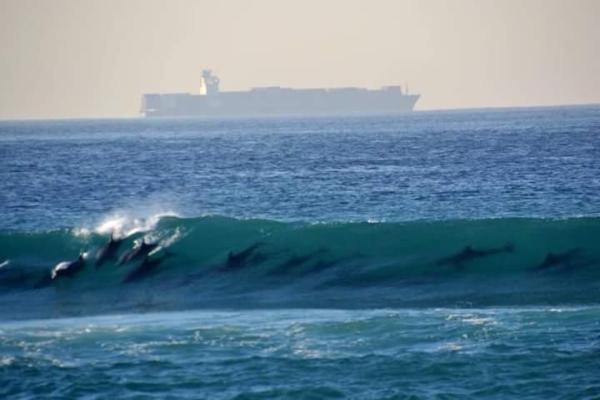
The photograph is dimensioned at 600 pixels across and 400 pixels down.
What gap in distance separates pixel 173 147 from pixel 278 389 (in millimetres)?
96751

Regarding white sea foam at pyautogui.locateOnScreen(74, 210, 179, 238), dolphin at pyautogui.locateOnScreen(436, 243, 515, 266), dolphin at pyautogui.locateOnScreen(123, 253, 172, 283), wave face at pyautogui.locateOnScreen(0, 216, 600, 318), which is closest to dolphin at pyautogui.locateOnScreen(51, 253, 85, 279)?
wave face at pyautogui.locateOnScreen(0, 216, 600, 318)

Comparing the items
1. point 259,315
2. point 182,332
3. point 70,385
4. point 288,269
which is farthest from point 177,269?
point 70,385

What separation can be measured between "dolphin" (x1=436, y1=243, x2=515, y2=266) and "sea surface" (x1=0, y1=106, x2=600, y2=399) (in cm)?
6

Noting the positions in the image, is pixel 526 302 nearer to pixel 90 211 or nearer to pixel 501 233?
pixel 501 233

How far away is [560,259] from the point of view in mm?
32594

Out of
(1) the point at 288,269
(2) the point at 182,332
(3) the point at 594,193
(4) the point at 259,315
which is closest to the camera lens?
(2) the point at 182,332

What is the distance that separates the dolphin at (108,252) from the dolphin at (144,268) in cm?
107

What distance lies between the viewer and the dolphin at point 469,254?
32844 mm

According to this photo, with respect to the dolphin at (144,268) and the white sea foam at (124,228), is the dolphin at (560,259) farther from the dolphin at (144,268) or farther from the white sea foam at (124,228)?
the white sea foam at (124,228)

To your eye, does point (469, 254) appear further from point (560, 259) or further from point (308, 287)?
point (308, 287)

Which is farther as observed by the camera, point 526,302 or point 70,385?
point 526,302

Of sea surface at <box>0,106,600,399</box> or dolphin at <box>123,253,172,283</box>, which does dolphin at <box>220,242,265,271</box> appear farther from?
dolphin at <box>123,253,172,283</box>

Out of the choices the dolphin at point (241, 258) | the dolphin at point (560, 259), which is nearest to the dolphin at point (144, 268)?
the dolphin at point (241, 258)

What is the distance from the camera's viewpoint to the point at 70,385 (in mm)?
20031
